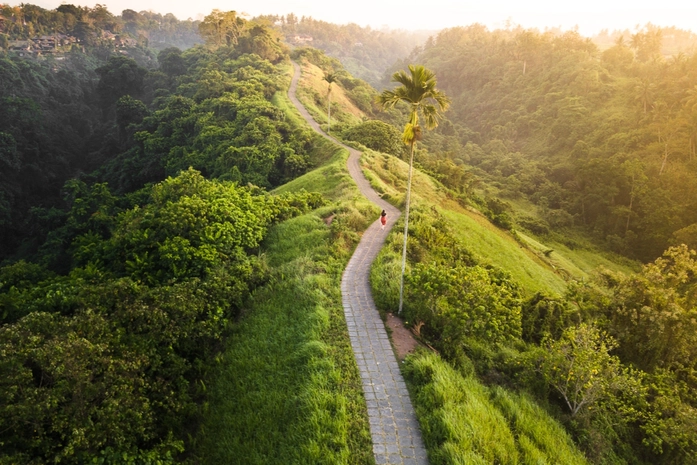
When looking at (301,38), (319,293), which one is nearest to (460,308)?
(319,293)

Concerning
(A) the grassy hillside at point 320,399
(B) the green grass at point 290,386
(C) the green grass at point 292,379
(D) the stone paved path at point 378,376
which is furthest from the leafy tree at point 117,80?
(B) the green grass at point 290,386

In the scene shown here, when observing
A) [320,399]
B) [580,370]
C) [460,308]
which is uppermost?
[460,308]

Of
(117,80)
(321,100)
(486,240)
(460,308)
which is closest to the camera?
(460,308)

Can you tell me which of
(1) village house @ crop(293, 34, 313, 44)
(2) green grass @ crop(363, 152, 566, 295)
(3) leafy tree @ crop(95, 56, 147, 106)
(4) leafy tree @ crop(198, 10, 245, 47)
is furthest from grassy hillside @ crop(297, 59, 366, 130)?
(1) village house @ crop(293, 34, 313, 44)

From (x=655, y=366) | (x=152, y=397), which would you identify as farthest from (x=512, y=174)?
(x=152, y=397)

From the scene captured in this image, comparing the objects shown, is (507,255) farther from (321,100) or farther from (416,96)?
(321,100)

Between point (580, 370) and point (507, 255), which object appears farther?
point (507, 255)
